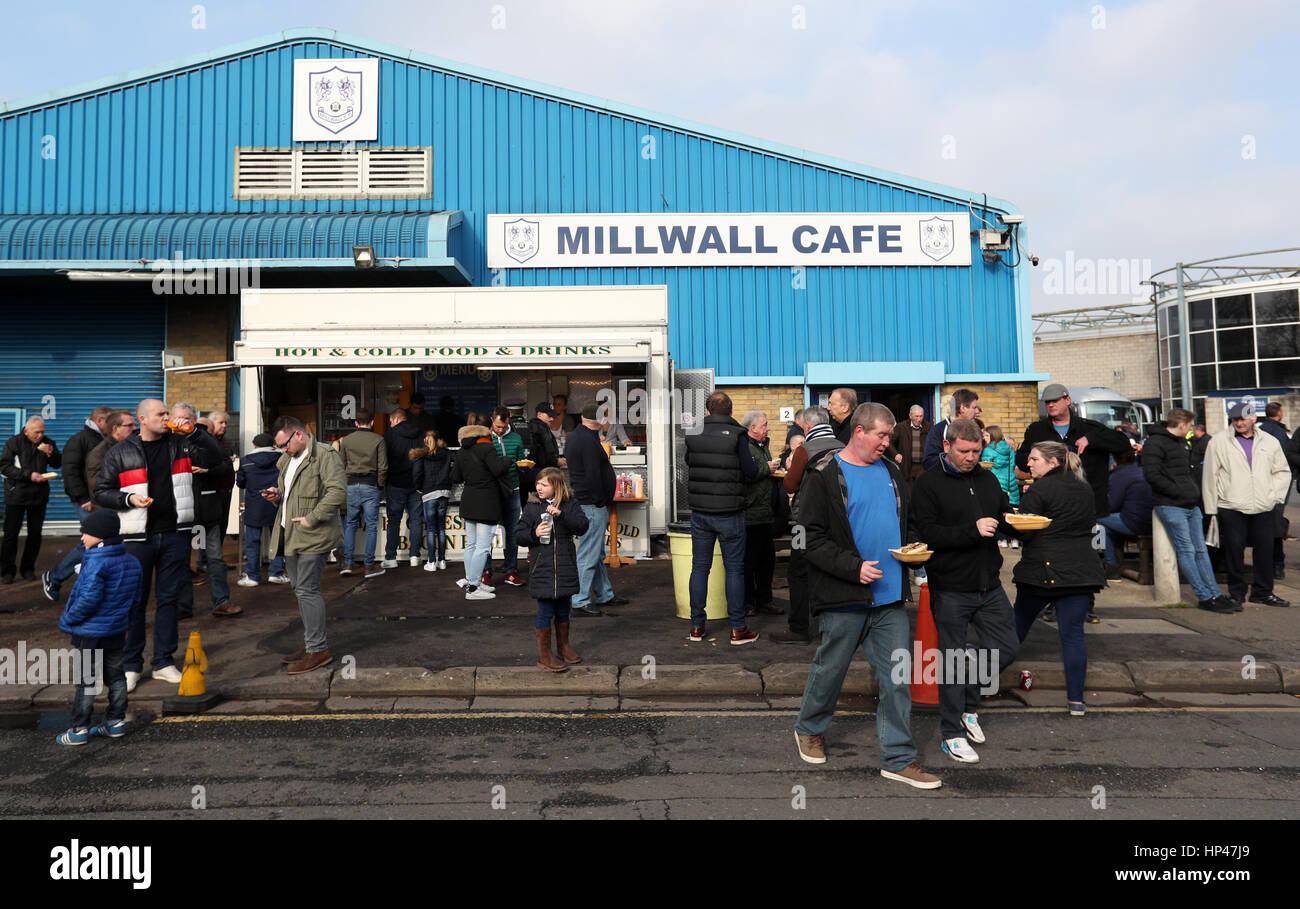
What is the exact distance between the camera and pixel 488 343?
37.0ft

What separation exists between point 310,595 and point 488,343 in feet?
17.5

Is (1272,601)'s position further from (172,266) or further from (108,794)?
(172,266)

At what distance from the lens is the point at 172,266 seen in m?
12.6

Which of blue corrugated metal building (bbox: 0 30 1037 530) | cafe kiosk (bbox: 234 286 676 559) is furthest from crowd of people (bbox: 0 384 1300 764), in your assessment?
blue corrugated metal building (bbox: 0 30 1037 530)

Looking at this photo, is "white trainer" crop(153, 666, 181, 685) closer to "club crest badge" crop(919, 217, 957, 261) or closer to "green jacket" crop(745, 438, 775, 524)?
"green jacket" crop(745, 438, 775, 524)

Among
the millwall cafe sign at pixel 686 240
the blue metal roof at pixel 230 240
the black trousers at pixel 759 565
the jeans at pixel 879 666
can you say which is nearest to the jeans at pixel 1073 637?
the jeans at pixel 879 666

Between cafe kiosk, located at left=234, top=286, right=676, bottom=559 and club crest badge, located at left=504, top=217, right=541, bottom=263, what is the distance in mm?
3253

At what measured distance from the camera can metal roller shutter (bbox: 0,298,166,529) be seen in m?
14.1

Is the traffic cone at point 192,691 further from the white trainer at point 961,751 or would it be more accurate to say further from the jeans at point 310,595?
the white trainer at point 961,751

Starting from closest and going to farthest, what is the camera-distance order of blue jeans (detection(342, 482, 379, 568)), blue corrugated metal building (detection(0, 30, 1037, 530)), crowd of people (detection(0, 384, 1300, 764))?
crowd of people (detection(0, 384, 1300, 764)) < blue jeans (detection(342, 482, 379, 568)) < blue corrugated metal building (detection(0, 30, 1037, 530))

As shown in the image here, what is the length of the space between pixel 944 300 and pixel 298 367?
10411 mm

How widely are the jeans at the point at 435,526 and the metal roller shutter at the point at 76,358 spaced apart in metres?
6.55

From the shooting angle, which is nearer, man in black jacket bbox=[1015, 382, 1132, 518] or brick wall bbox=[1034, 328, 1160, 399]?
man in black jacket bbox=[1015, 382, 1132, 518]
